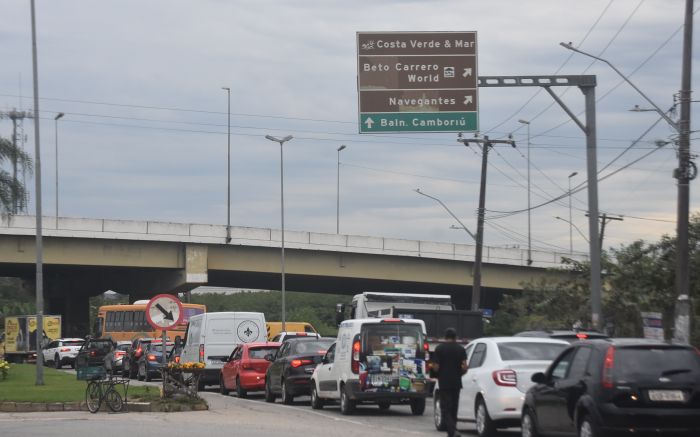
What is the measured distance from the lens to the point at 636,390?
13.2 meters

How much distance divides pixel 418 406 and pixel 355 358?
5.95 feet

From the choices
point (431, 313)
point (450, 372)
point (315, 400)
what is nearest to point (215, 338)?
point (431, 313)

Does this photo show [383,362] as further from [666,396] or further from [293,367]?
[666,396]

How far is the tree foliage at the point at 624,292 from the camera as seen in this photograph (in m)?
38.1

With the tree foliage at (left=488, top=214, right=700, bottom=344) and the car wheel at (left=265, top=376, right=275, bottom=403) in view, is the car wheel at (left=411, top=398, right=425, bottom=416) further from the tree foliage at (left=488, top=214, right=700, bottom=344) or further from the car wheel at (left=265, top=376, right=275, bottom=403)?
the tree foliage at (left=488, top=214, right=700, bottom=344)

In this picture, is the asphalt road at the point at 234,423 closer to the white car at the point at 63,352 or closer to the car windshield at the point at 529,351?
the car windshield at the point at 529,351

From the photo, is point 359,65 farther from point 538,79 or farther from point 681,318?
point 681,318

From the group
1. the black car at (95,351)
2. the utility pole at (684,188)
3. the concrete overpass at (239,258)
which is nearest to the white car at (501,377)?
the utility pole at (684,188)

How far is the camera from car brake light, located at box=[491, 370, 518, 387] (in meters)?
17.0

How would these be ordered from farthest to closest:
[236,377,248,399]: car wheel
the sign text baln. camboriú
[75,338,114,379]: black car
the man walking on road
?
1. [75,338,114,379]: black car
2. [236,377,248,399]: car wheel
3. the sign text baln. camboriú
4. the man walking on road

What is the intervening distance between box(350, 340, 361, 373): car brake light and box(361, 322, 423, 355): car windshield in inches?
5.4

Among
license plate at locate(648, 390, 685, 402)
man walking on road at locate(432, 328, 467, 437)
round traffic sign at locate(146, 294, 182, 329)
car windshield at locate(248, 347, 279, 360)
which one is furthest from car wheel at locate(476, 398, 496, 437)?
car windshield at locate(248, 347, 279, 360)

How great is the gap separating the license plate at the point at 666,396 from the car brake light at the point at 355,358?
31.8ft

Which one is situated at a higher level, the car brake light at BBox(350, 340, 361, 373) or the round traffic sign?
the round traffic sign
